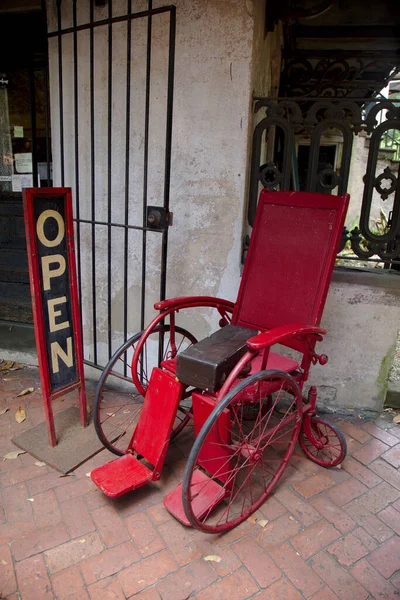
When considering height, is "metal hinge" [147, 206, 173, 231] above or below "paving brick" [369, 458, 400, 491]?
above

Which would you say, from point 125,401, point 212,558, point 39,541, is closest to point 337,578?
point 212,558

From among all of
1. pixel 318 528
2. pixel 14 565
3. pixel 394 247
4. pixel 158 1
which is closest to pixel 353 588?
pixel 318 528

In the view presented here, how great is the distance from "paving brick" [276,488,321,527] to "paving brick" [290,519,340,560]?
39 millimetres

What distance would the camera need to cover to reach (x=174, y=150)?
2.98 meters

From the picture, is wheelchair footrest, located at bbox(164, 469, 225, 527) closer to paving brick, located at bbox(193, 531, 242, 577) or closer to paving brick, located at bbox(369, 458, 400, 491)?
paving brick, located at bbox(193, 531, 242, 577)

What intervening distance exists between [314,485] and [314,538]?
380 millimetres

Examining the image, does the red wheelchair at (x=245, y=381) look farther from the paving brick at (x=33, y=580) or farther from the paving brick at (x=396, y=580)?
the paving brick at (x=396, y=580)

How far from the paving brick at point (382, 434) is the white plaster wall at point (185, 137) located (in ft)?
4.45

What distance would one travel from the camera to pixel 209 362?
2027mm

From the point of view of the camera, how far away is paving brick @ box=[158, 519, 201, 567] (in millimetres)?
2008

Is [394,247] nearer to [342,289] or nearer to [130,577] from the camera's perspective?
[342,289]

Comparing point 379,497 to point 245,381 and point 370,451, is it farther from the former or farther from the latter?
point 245,381

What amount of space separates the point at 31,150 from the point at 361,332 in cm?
302

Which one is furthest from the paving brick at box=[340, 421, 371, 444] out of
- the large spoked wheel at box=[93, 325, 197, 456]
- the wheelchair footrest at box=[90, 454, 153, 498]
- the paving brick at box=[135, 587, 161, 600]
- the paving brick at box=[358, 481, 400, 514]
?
the paving brick at box=[135, 587, 161, 600]
